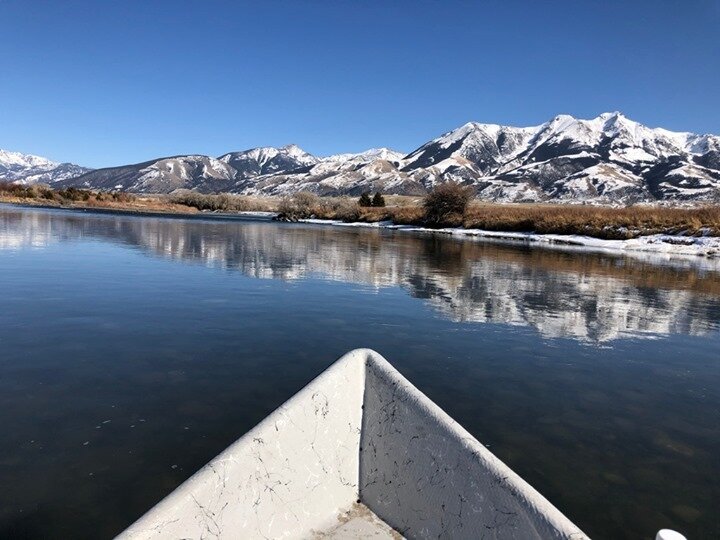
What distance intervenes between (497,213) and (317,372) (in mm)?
65198

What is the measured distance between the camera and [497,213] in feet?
224

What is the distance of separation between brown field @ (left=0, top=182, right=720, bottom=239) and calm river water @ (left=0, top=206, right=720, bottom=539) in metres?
35.5

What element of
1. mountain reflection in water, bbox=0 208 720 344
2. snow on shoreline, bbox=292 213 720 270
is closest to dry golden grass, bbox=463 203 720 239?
snow on shoreline, bbox=292 213 720 270

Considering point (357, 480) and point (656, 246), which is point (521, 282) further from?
point (656, 246)

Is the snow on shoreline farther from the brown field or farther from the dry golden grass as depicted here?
the brown field

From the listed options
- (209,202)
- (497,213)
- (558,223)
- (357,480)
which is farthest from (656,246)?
(209,202)

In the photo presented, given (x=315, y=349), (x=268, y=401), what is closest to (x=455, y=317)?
(x=315, y=349)

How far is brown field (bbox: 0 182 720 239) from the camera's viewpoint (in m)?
47.2

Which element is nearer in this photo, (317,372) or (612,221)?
(317,372)

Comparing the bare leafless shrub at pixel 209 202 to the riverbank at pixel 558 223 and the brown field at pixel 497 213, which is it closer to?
the brown field at pixel 497 213

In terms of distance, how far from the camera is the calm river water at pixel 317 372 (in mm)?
4438

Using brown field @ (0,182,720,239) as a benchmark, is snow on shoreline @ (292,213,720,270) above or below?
below

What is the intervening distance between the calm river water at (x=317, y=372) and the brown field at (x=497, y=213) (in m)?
35.5

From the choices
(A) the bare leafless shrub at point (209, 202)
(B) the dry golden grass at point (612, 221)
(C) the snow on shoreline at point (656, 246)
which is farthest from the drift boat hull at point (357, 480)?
(A) the bare leafless shrub at point (209, 202)
